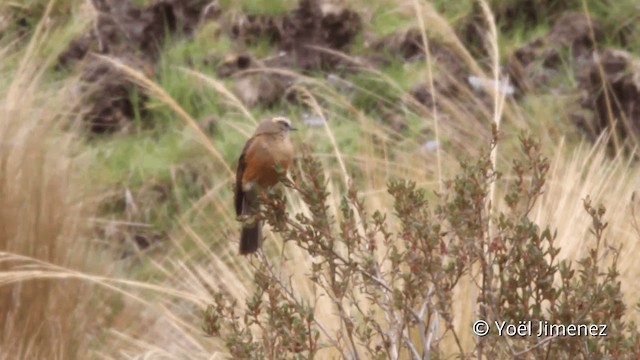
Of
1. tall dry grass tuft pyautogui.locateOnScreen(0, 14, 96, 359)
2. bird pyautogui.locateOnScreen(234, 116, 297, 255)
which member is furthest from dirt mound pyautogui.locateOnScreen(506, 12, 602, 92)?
bird pyautogui.locateOnScreen(234, 116, 297, 255)

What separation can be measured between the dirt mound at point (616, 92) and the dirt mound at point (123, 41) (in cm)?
201

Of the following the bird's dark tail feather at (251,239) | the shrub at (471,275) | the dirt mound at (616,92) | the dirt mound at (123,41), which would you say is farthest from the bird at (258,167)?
the dirt mound at (123,41)

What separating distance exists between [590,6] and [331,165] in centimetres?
161

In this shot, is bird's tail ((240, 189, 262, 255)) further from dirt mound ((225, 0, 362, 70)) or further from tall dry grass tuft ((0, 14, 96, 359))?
dirt mound ((225, 0, 362, 70))

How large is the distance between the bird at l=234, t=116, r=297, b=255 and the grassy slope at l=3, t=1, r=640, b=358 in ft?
1.66

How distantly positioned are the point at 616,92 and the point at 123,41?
238 cm

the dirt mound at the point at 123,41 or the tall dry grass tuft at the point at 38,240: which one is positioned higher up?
the dirt mound at the point at 123,41

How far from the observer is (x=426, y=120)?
589 cm

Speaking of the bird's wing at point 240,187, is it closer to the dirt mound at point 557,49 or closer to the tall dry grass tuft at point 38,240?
the tall dry grass tuft at point 38,240

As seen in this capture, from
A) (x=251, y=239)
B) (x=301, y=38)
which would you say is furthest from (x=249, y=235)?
(x=301, y=38)

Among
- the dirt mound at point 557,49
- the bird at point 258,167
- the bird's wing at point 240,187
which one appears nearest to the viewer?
the bird at point 258,167
